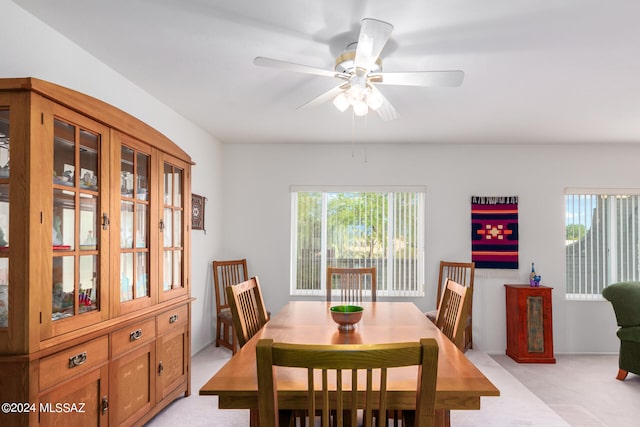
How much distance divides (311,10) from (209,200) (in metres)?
3.15

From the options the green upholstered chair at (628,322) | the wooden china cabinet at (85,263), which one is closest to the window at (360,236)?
the green upholstered chair at (628,322)

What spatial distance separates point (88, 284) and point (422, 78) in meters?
2.01

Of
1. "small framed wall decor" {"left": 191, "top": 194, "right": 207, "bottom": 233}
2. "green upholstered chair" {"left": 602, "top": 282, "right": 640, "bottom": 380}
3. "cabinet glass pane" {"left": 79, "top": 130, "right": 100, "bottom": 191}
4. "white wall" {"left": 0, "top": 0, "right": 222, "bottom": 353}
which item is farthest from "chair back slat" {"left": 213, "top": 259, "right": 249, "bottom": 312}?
"green upholstered chair" {"left": 602, "top": 282, "right": 640, "bottom": 380}

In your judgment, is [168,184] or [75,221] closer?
[75,221]

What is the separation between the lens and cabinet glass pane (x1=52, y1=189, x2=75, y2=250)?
6.31ft

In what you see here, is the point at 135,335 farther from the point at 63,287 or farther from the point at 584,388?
the point at 584,388

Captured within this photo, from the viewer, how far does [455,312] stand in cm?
243

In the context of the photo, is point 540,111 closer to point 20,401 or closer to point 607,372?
point 607,372

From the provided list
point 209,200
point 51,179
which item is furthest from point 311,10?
point 209,200

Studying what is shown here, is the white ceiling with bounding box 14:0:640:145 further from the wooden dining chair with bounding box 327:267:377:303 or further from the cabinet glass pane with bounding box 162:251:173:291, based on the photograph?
the wooden dining chair with bounding box 327:267:377:303

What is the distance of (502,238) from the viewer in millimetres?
5059

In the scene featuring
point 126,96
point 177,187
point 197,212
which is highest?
point 126,96

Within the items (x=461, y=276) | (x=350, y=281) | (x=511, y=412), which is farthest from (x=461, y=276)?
(x=511, y=412)

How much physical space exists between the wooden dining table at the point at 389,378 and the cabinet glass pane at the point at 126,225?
0.95 m
